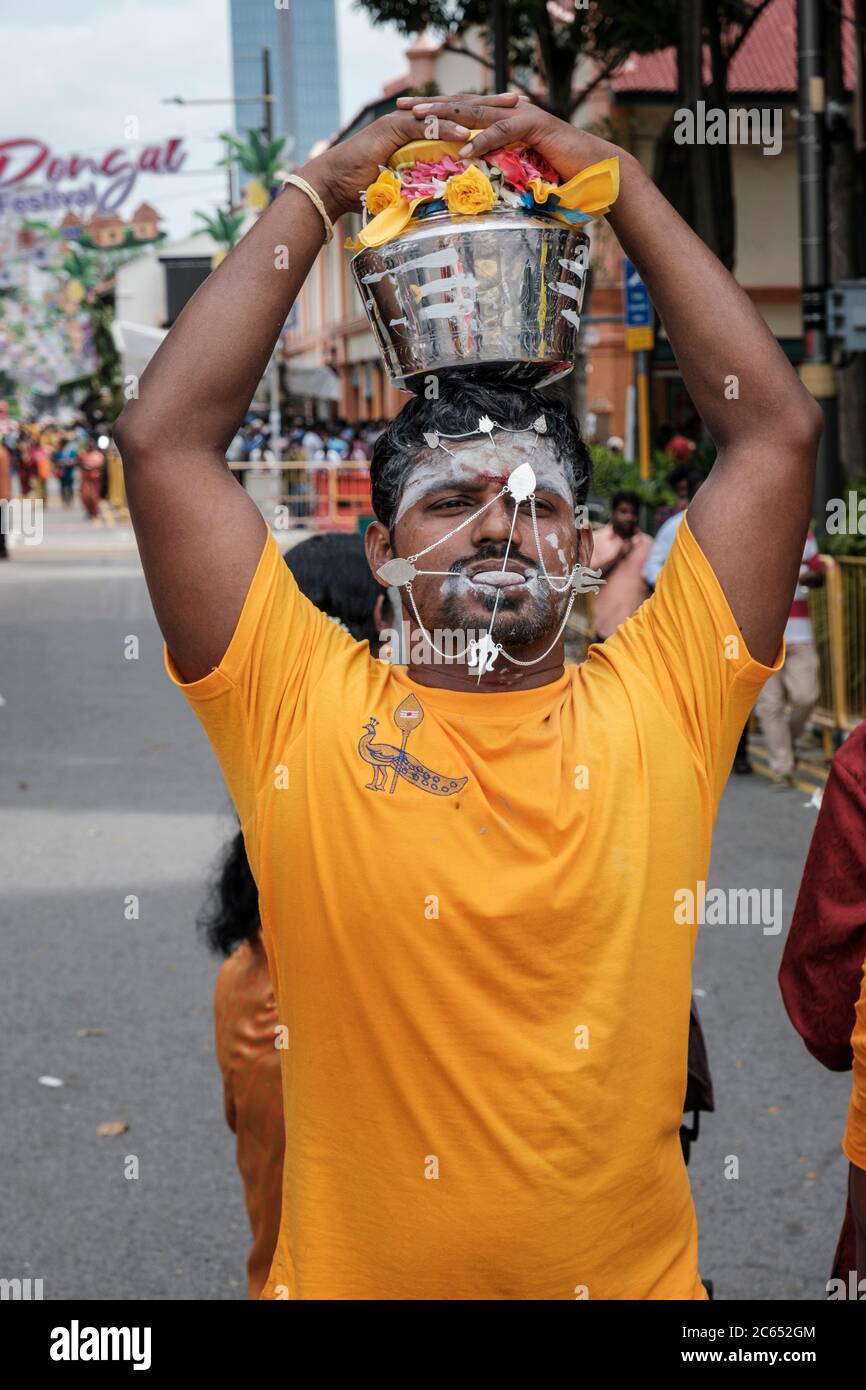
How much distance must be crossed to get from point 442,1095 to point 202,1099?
355 centimetres

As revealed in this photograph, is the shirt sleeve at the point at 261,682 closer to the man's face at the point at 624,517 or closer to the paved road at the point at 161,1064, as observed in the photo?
the paved road at the point at 161,1064

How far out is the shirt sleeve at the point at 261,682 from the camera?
7.07 feet

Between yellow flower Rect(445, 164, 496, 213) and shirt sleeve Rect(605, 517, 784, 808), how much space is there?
50 centimetres

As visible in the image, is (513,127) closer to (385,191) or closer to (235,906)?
(385,191)

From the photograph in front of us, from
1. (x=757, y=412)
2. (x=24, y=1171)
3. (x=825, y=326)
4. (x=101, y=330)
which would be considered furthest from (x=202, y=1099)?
(x=101, y=330)

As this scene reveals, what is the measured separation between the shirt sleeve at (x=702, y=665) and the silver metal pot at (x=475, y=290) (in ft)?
1.09

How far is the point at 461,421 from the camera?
2.25 meters

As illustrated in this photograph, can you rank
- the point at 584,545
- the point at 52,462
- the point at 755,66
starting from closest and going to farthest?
1. the point at 584,545
2. the point at 755,66
3. the point at 52,462

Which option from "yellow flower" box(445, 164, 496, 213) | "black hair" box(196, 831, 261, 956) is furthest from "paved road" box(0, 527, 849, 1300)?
"black hair" box(196, 831, 261, 956)

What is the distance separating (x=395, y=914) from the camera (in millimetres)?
2061

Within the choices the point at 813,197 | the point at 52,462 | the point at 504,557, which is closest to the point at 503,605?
the point at 504,557

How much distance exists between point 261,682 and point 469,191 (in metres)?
0.68

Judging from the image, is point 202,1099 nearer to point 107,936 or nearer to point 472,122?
point 107,936

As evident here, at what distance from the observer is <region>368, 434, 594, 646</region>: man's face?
7.16ft
